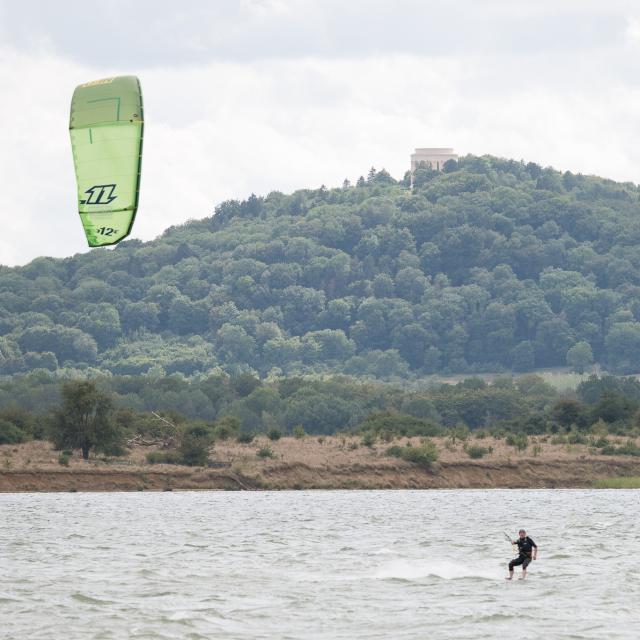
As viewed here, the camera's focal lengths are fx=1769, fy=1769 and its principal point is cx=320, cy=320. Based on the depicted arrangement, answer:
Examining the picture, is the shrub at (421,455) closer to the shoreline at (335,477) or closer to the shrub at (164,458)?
the shoreline at (335,477)

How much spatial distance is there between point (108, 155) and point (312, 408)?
102 metres

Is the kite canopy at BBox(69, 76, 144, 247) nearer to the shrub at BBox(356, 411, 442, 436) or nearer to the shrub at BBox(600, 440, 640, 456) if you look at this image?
the shrub at BBox(600, 440, 640, 456)

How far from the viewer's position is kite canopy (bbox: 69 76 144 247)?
3762 cm

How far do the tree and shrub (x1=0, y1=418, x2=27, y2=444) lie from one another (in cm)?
375

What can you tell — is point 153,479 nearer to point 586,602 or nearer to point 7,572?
point 7,572

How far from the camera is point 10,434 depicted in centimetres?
10169

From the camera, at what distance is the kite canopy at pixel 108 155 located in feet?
123

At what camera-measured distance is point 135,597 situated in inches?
1781

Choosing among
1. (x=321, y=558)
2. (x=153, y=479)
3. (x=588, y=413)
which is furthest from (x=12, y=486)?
(x=588, y=413)

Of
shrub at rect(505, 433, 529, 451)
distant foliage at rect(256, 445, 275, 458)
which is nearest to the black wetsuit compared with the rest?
distant foliage at rect(256, 445, 275, 458)

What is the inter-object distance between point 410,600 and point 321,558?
980 centimetres

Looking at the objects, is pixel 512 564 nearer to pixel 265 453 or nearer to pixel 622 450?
pixel 265 453

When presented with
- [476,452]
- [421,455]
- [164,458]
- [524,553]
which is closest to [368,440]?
[421,455]

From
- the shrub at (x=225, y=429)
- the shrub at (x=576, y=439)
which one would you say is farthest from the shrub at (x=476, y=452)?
the shrub at (x=225, y=429)
